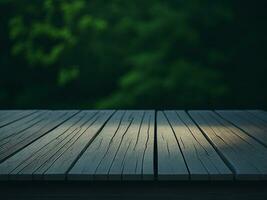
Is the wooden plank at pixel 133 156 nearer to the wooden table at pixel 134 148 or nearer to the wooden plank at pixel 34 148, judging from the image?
the wooden table at pixel 134 148

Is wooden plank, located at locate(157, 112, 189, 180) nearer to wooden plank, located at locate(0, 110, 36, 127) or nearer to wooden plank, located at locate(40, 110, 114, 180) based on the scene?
Answer: wooden plank, located at locate(40, 110, 114, 180)

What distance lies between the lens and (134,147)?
2873 mm

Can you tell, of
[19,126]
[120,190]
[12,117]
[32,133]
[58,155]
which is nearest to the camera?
[120,190]

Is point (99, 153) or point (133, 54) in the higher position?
point (133, 54)

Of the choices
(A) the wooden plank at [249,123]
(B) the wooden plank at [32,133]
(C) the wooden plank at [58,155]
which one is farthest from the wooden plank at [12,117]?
(A) the wooden plank at [249,123]

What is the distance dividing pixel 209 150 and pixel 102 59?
11.3 meters

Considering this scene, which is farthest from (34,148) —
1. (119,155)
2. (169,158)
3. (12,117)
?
(12,117)

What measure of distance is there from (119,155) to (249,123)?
1678mm

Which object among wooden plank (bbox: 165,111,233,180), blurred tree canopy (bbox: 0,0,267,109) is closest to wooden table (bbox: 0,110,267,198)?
wooden plank (bbox: 165,111,233,180)

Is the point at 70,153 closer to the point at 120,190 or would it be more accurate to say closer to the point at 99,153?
the point at 99,153

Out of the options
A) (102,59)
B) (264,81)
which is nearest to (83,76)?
(102,59)

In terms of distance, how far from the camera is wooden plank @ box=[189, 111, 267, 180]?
2.25 meters

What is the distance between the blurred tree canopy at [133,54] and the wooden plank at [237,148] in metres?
8.51

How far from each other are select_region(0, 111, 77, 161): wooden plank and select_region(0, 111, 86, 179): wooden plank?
0.16 feet
